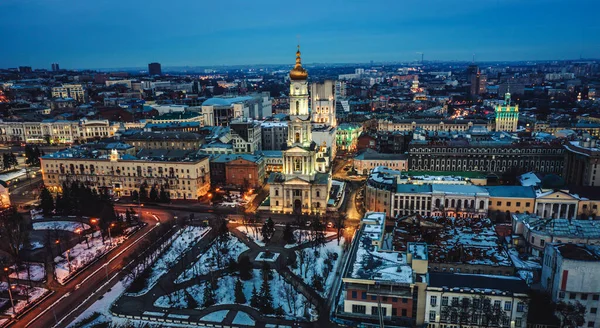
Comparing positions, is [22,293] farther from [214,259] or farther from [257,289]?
[257,289]

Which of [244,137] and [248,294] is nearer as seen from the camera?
[248,294]

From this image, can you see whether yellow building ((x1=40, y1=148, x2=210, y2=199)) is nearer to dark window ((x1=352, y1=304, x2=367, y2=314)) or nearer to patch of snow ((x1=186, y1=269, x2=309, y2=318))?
patch of snow ((x1=186, y1=269, x2=309, y2=318))

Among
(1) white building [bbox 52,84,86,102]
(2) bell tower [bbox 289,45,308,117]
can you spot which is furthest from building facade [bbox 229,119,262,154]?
(1) white building [bbox 52,84,86,102]

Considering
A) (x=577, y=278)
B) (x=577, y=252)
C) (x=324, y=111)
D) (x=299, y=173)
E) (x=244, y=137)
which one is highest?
(x=324, y=111)

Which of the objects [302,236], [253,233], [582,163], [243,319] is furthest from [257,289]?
[582,163]

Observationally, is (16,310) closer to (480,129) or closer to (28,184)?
(28,184)

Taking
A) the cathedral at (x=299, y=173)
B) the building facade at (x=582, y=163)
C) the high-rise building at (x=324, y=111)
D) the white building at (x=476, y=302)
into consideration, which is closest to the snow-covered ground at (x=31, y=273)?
the cathedral at (x=299, y=173)
